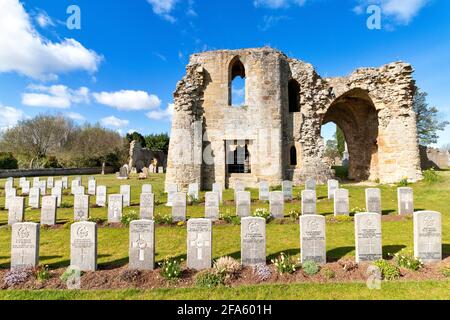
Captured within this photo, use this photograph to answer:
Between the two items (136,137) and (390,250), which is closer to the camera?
(390,250)

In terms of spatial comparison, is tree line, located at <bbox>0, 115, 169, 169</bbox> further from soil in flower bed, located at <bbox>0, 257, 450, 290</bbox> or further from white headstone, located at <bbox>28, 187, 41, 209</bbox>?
soil in flower bed, located at <bbox>0, 257, 450, 290</bbox>

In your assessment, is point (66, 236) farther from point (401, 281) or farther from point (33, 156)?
point (33, 156)

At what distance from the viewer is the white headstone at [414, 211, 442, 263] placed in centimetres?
683

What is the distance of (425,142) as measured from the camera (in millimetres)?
40938

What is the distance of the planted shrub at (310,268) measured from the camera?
6.20 metres

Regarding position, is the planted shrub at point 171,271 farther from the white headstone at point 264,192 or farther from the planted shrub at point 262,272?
the white headstone at point 264,192

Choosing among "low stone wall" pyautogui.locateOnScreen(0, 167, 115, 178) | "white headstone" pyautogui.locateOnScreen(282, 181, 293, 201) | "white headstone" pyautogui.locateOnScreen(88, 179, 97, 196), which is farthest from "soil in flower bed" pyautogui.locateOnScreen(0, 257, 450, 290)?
"low stone wall" pyautogui.locateOnScreen(0, 167, 115, 178)

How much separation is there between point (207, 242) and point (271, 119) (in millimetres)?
14890

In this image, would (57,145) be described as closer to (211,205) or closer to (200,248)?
(211,205)

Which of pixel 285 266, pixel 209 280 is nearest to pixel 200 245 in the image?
pixel 209 280

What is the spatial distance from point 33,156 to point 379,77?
4929 centimetres

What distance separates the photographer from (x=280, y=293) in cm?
545

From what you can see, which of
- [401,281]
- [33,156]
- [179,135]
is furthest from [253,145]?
[33,156]

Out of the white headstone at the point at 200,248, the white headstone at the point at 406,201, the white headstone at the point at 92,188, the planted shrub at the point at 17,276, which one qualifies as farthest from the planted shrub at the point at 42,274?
the white headstone at the point at 92,188
